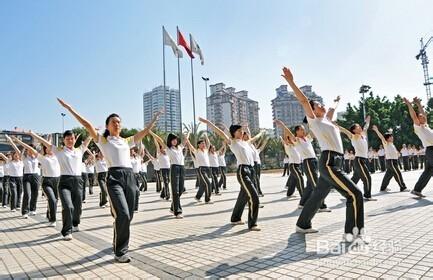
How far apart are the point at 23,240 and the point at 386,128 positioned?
4003 centimetres

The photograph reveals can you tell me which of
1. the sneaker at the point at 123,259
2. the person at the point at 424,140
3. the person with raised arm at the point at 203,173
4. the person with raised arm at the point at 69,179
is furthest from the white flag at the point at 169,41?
the sneaker at the point at 123,259

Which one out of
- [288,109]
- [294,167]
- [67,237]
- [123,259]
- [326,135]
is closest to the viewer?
[123,259]

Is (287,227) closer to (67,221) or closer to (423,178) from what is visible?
(67,221)

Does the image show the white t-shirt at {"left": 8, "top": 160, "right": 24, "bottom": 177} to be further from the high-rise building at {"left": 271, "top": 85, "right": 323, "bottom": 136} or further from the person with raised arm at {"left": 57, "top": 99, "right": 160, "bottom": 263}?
the high-rise building at {"left": 271, "top": 85, "right": 323, "bottom": 136}

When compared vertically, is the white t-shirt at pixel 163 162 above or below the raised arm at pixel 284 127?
below

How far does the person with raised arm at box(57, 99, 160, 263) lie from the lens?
4953 mm

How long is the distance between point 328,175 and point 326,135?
63cm

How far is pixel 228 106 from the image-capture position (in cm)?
5850

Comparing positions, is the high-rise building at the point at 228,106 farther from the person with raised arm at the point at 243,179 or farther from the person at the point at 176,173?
the person with raised arm at the point at 243,179

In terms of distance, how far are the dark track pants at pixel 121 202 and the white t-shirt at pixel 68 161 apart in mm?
2362

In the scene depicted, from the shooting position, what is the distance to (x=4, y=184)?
1480 cm

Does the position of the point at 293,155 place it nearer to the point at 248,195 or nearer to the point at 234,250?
the point at 248,195

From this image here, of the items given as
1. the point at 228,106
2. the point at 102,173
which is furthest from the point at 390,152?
the point at 228,106

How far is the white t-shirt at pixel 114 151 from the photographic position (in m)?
5.27
